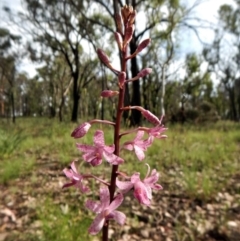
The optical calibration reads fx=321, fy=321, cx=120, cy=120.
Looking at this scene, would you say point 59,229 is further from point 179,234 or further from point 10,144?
point 10,144

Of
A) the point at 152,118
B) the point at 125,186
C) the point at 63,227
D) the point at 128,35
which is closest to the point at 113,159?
the point at 125,186

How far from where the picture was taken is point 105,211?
36.4 inches

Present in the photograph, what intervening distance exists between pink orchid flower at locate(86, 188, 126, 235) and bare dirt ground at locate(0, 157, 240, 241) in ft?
6.94

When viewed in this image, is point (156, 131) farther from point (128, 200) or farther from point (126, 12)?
point (128, 200)

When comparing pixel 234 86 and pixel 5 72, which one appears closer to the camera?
pixel 5 72

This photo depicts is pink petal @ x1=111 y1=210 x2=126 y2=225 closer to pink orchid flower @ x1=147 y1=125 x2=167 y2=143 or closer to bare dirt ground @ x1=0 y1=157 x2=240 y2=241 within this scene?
pink orchid flower @ x1=147 y1=125 x2=167 y2=143

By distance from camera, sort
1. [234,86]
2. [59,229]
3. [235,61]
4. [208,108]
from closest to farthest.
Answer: [59,229] < [208,108] < [235,61] < [234,86]

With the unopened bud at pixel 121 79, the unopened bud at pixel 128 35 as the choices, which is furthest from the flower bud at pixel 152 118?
the unopened bud at pixel 128 35

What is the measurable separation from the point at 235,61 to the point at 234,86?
585 cm

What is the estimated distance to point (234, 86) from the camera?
4281 centimetres

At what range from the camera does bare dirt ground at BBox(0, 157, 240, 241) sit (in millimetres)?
3031

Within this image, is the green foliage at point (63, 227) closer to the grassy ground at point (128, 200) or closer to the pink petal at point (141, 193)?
the grassy ground at point (128, 200)

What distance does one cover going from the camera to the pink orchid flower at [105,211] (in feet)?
2.94

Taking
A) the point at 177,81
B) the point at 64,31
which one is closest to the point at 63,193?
the point at 64,31
